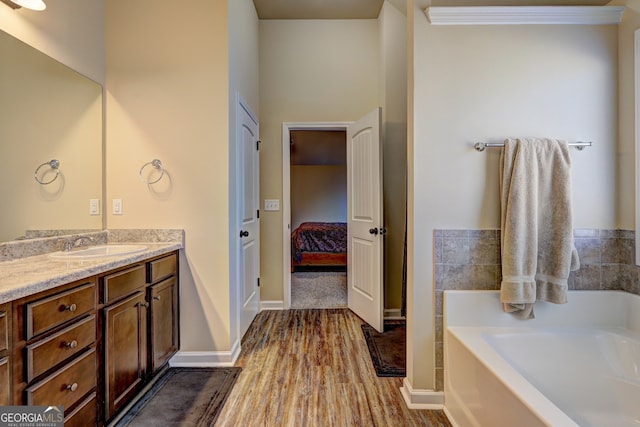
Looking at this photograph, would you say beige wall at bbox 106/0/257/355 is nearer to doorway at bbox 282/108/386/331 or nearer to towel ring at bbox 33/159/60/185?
towel ring at bbox 33/159/60/185

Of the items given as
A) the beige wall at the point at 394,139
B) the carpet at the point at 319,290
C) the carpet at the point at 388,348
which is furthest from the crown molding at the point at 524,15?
the carpet at the point at 319,290

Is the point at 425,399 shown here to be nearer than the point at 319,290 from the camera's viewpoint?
Yes

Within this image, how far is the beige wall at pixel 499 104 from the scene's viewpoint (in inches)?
68.3

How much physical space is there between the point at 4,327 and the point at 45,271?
33 cm

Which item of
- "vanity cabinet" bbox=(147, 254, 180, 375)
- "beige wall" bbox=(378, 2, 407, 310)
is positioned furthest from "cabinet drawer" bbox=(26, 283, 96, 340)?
"beige wall" bbox=(378, 2, 407, 310)

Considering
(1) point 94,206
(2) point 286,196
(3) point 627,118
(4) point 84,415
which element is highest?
(3) point 627,118

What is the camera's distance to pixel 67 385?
122cm

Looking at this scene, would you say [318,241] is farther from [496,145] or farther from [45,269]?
[45,269]

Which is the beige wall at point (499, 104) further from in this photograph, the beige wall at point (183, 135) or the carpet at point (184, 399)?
the carpet at point (184, 399)

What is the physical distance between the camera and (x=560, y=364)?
1562 mm

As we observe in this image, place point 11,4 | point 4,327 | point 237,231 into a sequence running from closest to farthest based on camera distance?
point 4,327 < point 11,4 < point 237,231

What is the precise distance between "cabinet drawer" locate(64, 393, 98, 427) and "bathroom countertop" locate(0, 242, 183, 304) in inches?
21.6

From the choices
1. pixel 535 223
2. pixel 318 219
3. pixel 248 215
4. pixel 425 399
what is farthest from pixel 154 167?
pixel 318 219

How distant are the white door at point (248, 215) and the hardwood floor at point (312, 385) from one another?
0.33m
